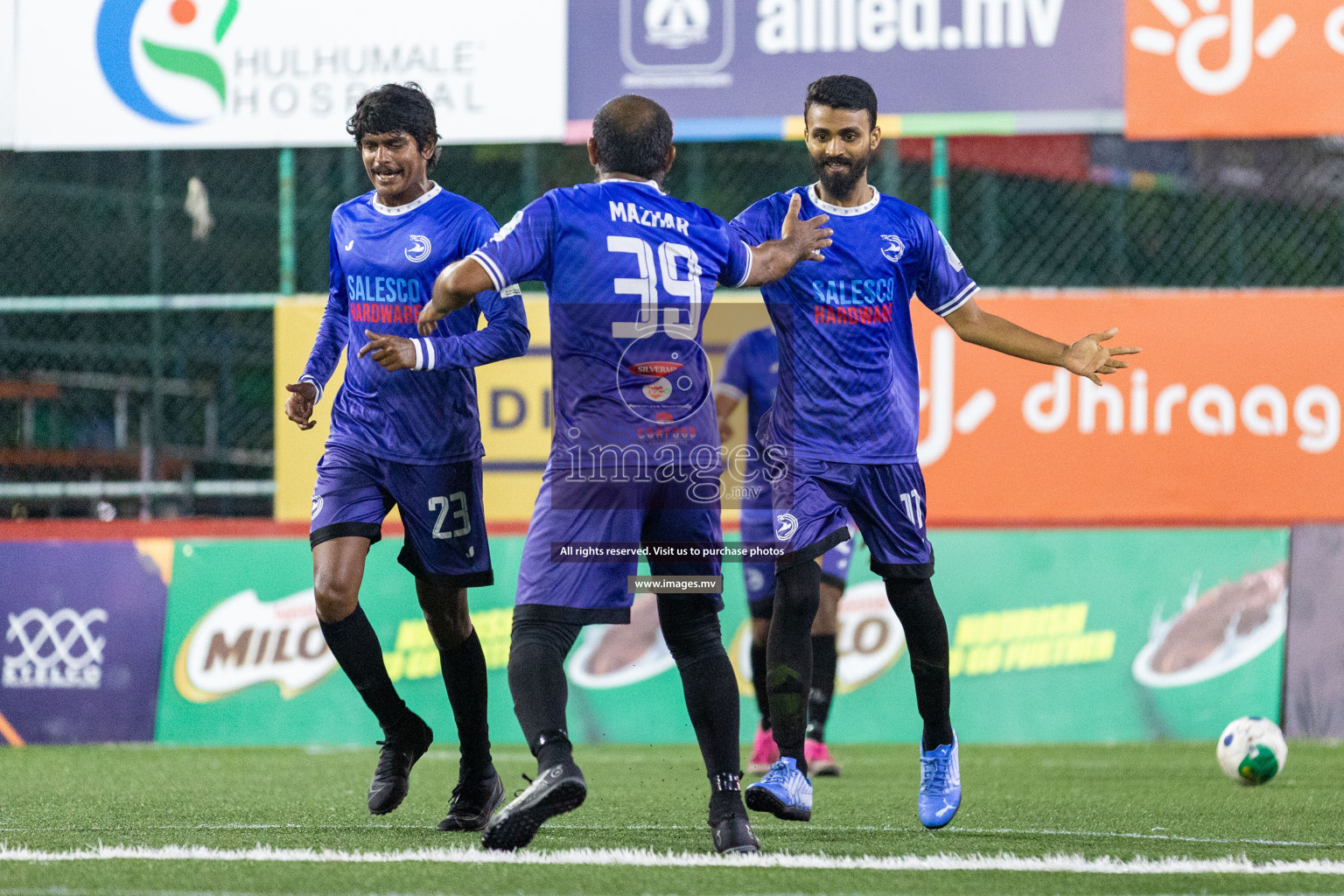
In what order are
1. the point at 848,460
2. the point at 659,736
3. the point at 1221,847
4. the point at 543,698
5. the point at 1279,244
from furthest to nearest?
1. the point at 1279,244
2. the point at 659,736
3. the point at 848,460
4. the point at 1221,847
5. the point at 543,698

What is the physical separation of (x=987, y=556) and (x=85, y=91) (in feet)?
18.4

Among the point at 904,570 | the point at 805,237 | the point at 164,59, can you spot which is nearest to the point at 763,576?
the point at 904,570

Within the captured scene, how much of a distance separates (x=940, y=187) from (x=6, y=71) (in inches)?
209

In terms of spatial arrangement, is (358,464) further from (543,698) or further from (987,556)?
(987,556)

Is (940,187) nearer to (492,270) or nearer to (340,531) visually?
(340,531)

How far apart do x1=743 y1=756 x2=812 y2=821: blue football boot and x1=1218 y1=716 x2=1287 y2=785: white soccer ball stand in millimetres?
2377

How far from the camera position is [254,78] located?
371 inches

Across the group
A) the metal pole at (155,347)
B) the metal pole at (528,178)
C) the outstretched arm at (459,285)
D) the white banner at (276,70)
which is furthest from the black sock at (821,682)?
the metal pole at (155,347)

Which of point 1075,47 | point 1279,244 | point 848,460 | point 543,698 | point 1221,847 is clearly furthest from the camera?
point 1279,244

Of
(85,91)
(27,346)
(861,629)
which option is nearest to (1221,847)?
(861,629)

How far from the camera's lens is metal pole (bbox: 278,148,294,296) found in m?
9.30

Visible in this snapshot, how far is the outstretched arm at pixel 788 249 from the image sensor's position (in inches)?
171

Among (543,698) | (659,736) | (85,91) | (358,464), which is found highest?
(85,91)

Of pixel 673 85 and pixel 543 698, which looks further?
pixel 673 85
